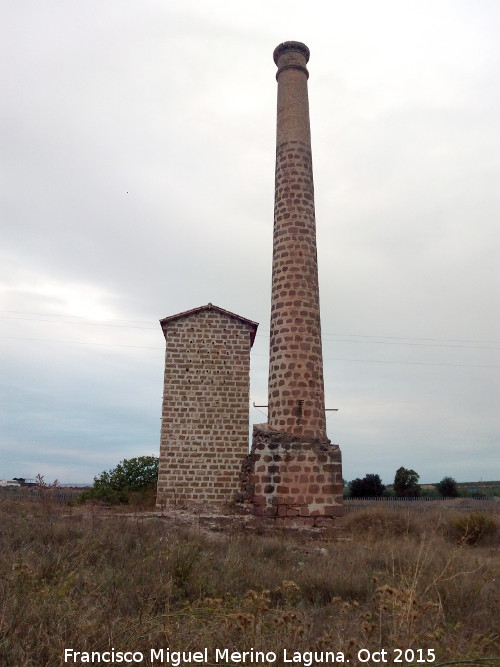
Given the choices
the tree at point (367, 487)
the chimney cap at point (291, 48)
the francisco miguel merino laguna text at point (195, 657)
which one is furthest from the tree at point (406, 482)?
the francisco miguel merino laguna text at point (195, 657)

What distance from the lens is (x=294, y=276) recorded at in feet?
39.9

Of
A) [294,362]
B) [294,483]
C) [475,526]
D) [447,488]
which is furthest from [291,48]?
[447,488]

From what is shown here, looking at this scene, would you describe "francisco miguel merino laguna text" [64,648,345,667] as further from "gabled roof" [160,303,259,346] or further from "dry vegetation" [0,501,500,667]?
"gabled roof" [160,303,259,346]

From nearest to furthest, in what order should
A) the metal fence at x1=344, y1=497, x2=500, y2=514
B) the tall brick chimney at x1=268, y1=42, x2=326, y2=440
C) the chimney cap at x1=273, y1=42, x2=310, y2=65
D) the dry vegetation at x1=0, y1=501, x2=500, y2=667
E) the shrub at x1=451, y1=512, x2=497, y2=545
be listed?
the dry vegetation at x1=0, y1=501, x2=500, y2=667 < the tall brick chimney at x1=268, y1=42, x2=326, y2=440 < the shrub at x1=451, y1=512, x2=497, y2=545 < the chimney cap at x1=273, y1=42, x2=310, y2=65 < the metal fence at x1=344, y1=497, x2=500, y2=514

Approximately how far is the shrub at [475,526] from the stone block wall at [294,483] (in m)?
5.01

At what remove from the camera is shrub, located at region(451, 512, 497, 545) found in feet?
42.6

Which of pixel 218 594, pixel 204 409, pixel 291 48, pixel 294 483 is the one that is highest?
pixel 291 48

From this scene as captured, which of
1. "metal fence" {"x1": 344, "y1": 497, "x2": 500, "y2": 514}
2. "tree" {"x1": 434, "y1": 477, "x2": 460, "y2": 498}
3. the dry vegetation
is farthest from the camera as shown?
"tree" {"x1": 434, "y1": 477, "x2": 460, "y2": 498}

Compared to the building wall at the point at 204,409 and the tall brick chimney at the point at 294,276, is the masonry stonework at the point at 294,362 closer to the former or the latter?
the tall brick chimney at the point at 294,276

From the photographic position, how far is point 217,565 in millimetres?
6008

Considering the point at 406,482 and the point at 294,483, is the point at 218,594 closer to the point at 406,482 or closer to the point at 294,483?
the point at 294,483

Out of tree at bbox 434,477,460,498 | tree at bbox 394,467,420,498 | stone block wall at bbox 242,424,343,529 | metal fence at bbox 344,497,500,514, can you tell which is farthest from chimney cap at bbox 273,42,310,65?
tree at bbox 434,477,460,498

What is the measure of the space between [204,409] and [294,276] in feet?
18.4

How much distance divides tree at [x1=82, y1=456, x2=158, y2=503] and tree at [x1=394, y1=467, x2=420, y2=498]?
87.4ft
